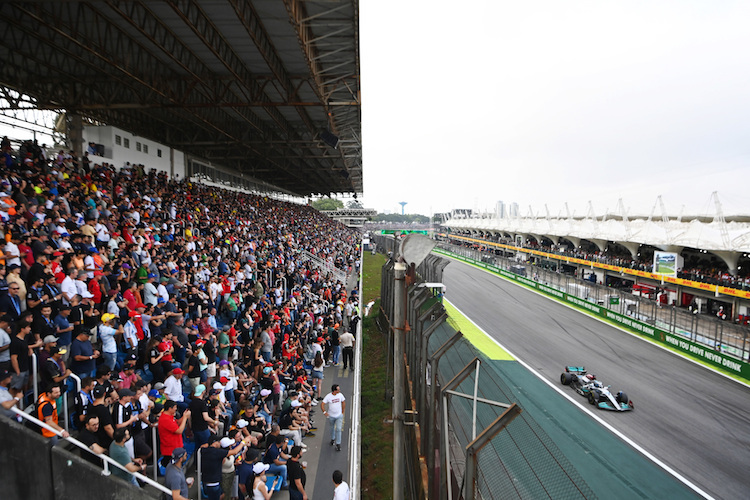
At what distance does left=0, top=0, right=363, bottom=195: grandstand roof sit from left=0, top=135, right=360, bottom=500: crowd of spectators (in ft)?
12.7

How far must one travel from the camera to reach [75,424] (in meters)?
5.61

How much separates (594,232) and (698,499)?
40585 millimetres

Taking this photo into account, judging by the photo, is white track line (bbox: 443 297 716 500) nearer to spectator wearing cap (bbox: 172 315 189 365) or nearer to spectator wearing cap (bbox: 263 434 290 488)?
spectator wearing cap (bbox: 263 434 290 488)

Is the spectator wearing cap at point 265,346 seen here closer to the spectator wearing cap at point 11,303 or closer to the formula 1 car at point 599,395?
the spectator wearing cap at point 11,303

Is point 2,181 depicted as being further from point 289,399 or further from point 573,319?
point 573,319

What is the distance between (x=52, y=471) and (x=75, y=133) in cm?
1869

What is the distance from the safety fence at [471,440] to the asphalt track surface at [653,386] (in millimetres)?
7022

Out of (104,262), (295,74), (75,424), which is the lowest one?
(75,424)

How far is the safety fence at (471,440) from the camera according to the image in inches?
123

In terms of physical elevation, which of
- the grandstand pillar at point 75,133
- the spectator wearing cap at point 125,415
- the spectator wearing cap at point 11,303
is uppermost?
the grandstand pillar at point 75,133

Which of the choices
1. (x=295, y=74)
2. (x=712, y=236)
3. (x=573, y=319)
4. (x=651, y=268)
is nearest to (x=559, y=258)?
(x=651, y=268)

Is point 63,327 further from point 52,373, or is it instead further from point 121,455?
point 121,455

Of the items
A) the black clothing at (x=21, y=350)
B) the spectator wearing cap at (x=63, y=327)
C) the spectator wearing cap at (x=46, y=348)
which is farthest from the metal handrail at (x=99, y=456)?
the spectator wearing cap at (x=63, y=327)

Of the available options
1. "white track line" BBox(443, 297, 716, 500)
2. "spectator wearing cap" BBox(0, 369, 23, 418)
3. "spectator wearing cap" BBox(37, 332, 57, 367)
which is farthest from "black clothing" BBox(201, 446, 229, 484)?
"white track line" BBox(443, 297, 716, 500)
